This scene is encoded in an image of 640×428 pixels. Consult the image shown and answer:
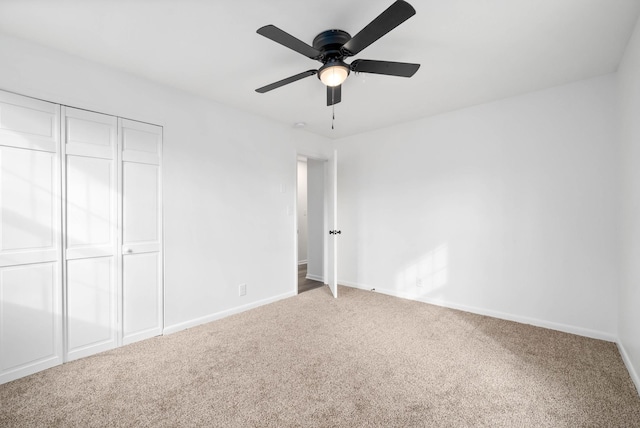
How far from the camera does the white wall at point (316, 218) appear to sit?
5109mm

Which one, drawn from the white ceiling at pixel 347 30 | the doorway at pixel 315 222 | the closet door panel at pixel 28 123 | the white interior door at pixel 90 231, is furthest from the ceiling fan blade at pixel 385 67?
the doorway at pixel 315 222

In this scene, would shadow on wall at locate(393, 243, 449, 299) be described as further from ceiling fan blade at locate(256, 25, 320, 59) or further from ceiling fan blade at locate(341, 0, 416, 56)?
ceiling fan blade at locate(256, 25, 320, 59)

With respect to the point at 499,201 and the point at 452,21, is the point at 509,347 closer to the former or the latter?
the point at 499,201

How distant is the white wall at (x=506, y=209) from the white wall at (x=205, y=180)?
4.67ft

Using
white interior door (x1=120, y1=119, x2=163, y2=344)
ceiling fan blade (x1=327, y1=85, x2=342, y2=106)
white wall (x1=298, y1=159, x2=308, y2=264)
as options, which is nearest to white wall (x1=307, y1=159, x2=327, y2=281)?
white wall (x1=298, y1=159, x2=308, y2=264)

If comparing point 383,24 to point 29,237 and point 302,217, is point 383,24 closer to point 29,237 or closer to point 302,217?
point 29,237

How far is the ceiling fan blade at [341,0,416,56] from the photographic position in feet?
4.58

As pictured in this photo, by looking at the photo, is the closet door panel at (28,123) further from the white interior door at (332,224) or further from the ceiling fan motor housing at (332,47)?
the white interior door at (332,224)

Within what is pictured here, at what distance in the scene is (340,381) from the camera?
6.82 feet

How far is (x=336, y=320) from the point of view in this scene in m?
3.26

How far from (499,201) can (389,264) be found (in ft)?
5.42

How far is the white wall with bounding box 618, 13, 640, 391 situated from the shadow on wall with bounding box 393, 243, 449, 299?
5.25 ft

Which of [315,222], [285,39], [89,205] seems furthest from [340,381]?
[315,222]

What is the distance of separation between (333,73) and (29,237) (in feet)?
8.34
